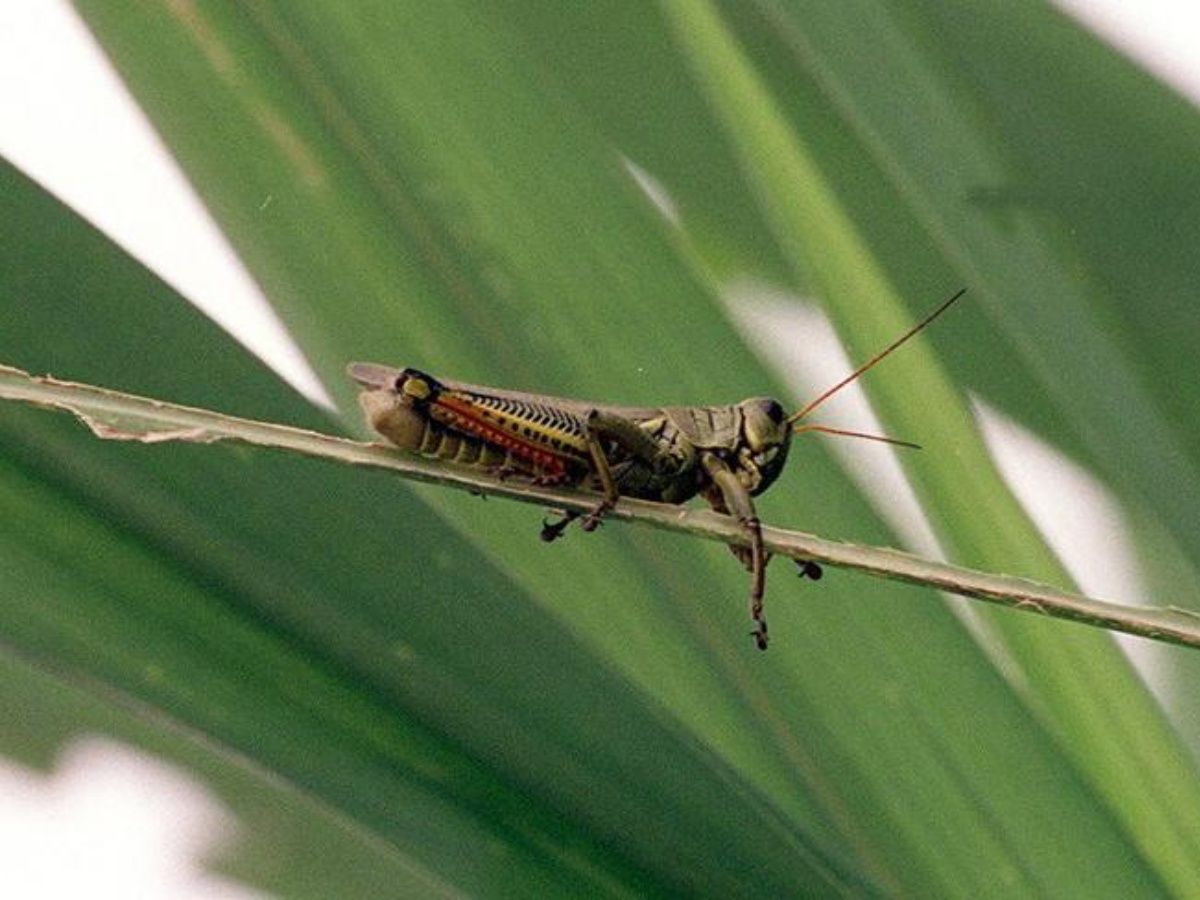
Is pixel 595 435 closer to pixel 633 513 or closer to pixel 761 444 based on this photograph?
pixel 761 444

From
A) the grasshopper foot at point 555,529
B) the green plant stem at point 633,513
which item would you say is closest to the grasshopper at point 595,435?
the grasshopper foot at point 555,529

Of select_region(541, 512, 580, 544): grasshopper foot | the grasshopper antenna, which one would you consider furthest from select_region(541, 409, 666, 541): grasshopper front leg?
the grasshopper antenna

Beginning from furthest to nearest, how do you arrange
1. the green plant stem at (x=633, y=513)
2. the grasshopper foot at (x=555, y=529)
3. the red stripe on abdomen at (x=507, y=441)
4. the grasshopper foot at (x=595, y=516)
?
1. the red stripe on abdomen at (x=507, y=441)
2. the grasshopper foot at (x=555, y=529)
3. the grasshopper foot at (x=595, y=516)
4. the green plant stem at (x=633, y=513)

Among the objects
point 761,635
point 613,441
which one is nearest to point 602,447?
point 613,441

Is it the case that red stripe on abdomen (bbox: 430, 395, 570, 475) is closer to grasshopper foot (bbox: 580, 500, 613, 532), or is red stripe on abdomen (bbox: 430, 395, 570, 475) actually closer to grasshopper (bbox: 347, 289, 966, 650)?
grasshopper (bbox: 347, 289, 966, 650)

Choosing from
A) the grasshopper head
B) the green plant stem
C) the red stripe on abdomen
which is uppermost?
the grasshopper head

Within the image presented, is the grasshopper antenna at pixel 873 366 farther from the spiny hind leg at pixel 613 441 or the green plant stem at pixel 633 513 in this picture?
the green plant stem at pixel 633 513

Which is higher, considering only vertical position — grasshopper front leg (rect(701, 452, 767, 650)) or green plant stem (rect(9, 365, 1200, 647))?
grasshopper front leg (rect(701, 452, 767, 650))

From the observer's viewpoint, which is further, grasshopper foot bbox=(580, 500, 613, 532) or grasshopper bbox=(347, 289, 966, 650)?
grasshopper bbox=(347, 289, 966, 650)
